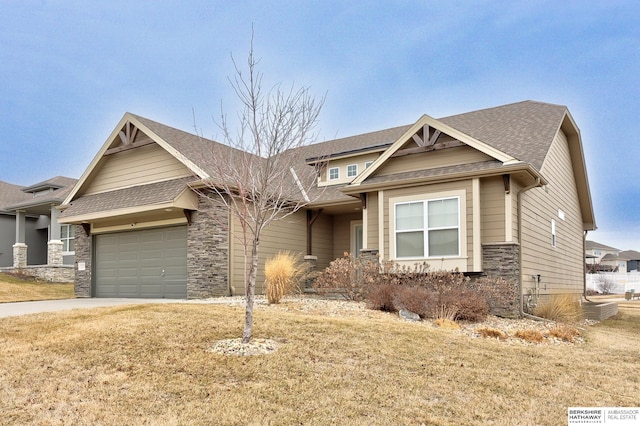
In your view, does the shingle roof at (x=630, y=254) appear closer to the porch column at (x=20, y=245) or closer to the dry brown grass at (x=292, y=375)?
the porch column at (x=20, y=245)

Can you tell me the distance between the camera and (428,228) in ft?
42.8

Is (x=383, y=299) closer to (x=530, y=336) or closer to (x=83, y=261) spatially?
(x=530, y=336)

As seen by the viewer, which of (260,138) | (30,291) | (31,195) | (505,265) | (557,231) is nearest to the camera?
(260,138)

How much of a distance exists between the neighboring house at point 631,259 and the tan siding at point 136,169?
73.0 m

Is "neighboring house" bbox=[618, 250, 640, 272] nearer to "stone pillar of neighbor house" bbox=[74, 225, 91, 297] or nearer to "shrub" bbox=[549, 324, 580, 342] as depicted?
"shrub" bbox=[549, 324, 580, 342]

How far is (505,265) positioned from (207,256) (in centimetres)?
794

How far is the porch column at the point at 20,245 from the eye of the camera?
1086 inches

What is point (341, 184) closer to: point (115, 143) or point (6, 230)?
point (115, 143)

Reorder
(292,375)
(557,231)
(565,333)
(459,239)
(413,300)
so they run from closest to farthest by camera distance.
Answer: (292,375) < (565,333) < (413,300) < (459,239) < (557,231)

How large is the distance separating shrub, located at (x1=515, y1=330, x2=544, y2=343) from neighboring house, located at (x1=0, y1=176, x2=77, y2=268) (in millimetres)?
23182

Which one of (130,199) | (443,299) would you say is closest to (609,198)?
(443,299)

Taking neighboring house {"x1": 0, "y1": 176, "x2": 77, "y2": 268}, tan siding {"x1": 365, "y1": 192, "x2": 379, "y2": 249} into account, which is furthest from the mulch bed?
neighboring house {"x1": 0, "y1": 176, "x2": 77, "y2": 268}

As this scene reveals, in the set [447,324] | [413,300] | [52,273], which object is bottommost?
[447,324]

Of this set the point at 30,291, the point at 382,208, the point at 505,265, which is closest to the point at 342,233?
the point at 382,208
